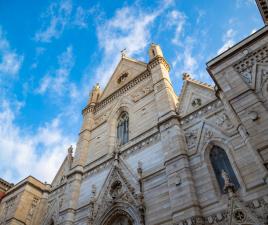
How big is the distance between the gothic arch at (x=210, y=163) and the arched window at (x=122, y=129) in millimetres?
6618

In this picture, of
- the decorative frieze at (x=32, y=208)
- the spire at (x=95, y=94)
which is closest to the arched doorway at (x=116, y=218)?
the decorative frieze at (x=32, y=208)

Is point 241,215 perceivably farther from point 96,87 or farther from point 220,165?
point 96,87

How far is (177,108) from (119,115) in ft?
19.7

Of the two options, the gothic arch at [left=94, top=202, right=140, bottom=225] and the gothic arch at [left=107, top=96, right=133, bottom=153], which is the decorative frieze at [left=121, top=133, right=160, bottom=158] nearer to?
the gothic arch at [left=107, top=96, right=133, bottom=153]

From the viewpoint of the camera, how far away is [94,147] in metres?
19.1

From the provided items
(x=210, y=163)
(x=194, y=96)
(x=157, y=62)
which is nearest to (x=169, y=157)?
(x=210, y=163)

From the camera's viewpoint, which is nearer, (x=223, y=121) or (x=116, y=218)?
(x=223, y=121)

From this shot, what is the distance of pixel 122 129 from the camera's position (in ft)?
61.8

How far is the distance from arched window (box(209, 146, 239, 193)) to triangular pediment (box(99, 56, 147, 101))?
10.9 m

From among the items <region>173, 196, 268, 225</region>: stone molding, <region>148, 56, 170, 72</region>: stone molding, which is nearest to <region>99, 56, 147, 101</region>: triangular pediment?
<region>148, 56, 170, 72</region>: stone molding

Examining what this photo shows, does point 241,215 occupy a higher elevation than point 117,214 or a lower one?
lower

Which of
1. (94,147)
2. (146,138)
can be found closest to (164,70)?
(146,138)

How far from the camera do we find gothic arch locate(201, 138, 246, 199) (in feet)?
33.9

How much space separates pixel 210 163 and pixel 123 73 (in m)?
13.6
